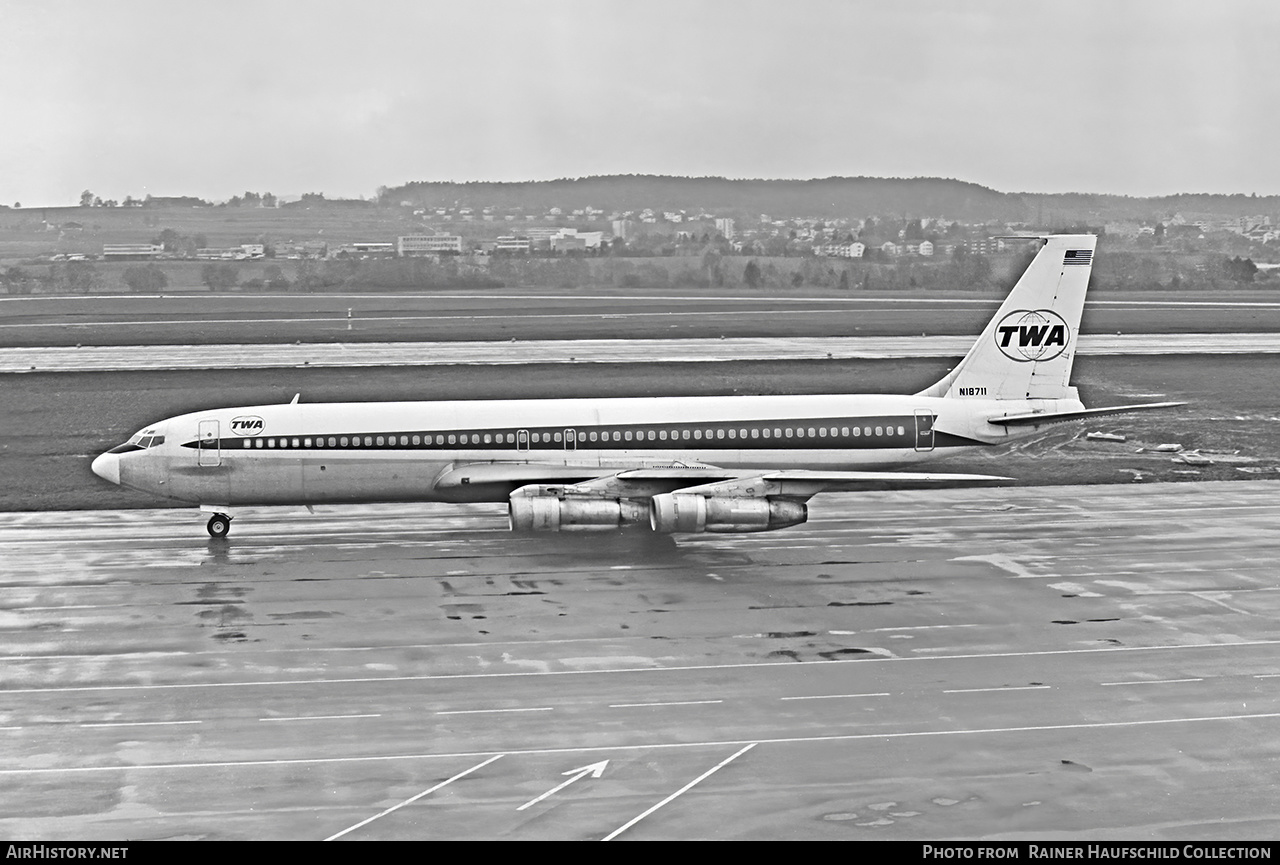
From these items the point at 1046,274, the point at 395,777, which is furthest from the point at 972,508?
the point at 395,777

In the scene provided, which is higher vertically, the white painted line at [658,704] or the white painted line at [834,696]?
the white painted line at [834,696]

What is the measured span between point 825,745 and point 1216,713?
8.24 meters

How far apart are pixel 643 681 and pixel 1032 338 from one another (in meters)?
22.3

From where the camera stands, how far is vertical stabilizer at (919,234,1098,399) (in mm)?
44906

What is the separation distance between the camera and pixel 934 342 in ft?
313

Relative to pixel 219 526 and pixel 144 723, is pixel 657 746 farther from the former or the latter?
pixel 219 526

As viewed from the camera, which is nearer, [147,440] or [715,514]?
[715,514]

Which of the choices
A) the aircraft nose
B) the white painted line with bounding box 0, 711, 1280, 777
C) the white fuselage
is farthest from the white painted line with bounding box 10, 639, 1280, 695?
the aircraft nose

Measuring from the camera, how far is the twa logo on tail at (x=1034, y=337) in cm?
4500

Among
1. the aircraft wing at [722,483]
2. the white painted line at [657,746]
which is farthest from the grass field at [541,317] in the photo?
the white painted line at [657,746]

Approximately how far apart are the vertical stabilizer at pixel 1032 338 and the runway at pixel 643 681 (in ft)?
15.0

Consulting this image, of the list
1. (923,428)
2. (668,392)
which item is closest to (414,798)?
(923,428)

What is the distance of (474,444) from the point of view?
139 feet

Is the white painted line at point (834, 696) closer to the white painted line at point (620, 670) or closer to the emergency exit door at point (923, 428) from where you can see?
the white painted line at point (620, 670)
